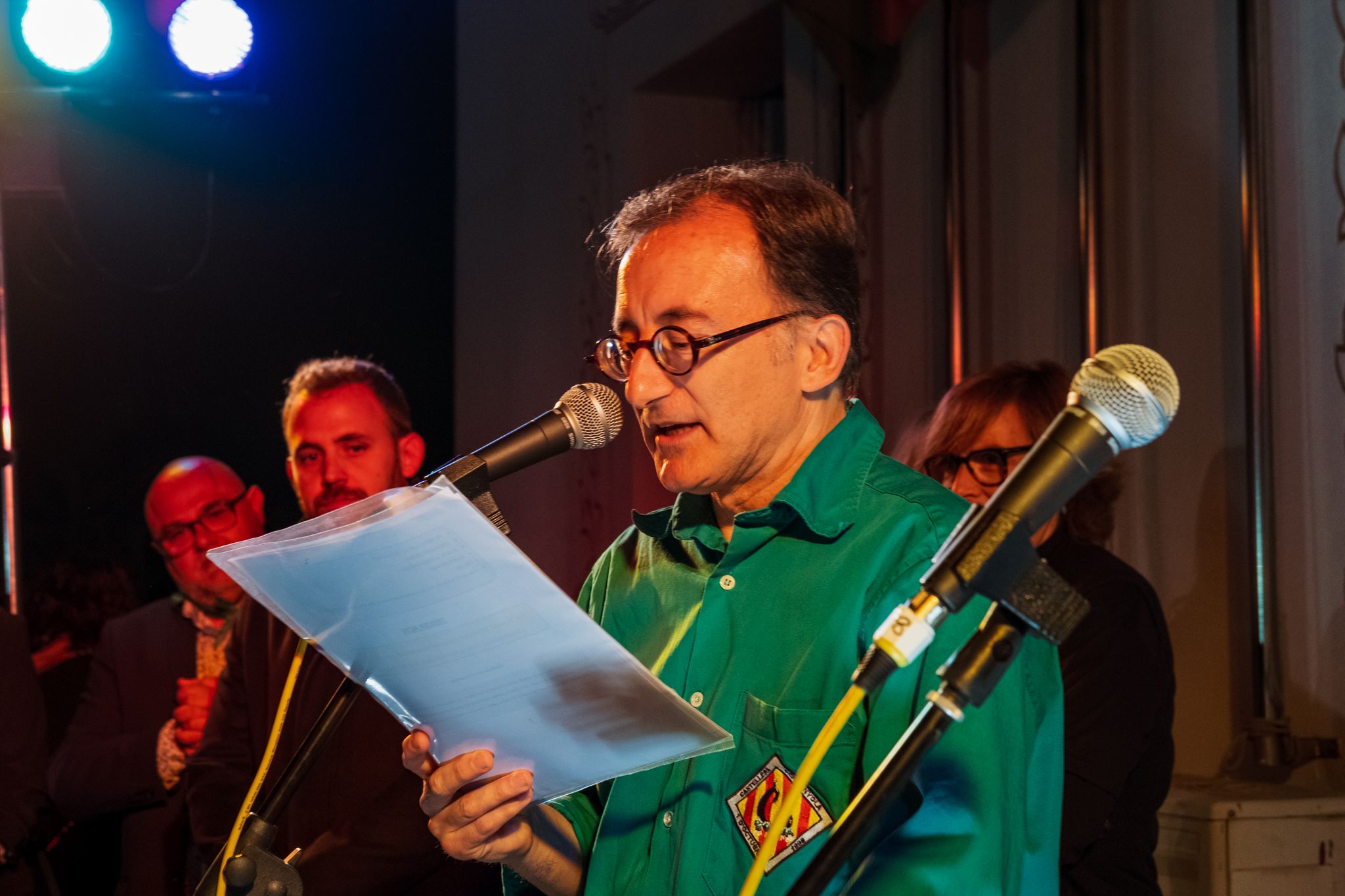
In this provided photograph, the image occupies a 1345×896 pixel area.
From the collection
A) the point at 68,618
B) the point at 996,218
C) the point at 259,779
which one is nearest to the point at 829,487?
the point at 259,779

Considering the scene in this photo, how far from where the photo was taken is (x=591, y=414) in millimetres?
1496

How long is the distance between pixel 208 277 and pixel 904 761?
4740 mm

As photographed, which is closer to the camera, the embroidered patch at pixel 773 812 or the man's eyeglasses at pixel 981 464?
the embroidered patch at pixel 773 812

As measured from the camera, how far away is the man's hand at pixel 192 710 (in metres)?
3.05

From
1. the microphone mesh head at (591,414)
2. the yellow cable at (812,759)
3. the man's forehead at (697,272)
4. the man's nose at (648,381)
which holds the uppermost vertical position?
the man's forehead at (697,272)

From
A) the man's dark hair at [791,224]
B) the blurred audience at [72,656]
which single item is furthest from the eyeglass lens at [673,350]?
the blurred audience at [72,656]

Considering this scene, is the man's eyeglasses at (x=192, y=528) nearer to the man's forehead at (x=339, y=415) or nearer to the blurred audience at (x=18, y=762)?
the blurred audience at (x=18, y=762)

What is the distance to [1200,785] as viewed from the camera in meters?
2.78

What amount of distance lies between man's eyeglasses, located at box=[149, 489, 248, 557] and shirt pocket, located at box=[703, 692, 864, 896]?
2.46 meters

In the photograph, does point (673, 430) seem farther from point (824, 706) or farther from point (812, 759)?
point (812, 759)

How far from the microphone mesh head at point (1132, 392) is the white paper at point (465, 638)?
413mm

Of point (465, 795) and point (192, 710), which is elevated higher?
point (465, 795)

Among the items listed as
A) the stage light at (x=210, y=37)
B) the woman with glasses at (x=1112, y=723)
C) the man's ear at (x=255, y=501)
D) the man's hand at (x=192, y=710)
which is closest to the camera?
the woman with glasses at (x=1112, y=723)

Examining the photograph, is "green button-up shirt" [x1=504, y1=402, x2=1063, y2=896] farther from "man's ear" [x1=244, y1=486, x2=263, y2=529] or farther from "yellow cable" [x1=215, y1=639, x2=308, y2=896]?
"man's ear" [x1=244, y1=486, x2=263, y2=529]
